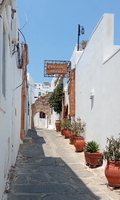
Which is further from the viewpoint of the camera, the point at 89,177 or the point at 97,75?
the point at 97,75

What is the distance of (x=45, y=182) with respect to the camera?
5.44 metres

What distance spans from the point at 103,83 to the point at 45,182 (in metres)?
3.41

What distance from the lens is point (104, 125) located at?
675cm

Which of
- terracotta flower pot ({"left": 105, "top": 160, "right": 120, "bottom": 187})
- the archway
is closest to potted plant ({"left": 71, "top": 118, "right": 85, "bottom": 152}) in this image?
terracotta flower pot ({"left": 105, "top": 160, "right": 120, "bottom": 187})

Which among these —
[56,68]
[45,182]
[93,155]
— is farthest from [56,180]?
[56,68]

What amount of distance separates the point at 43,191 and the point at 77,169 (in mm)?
2206

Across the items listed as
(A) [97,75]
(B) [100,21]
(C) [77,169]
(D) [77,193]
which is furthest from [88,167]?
(B) [100,21]

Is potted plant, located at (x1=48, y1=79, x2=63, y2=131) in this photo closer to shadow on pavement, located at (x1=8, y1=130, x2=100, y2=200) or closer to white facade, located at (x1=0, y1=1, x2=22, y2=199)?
shadow on pavement, located at (x1=8, y1=130, x2=100, y2=200)

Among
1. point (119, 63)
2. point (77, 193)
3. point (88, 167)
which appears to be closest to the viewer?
point (77, 193)

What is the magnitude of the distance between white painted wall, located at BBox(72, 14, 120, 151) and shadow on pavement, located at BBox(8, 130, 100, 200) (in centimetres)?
157

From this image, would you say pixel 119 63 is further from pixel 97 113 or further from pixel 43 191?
pixel 43 191

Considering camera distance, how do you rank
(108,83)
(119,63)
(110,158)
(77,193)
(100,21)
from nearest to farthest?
(77,193)
(110,158)
(119,63)
(108,83)
(100,21)

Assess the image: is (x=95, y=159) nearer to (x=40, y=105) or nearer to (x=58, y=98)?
(x=58, y=98)

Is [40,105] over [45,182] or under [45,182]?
over
